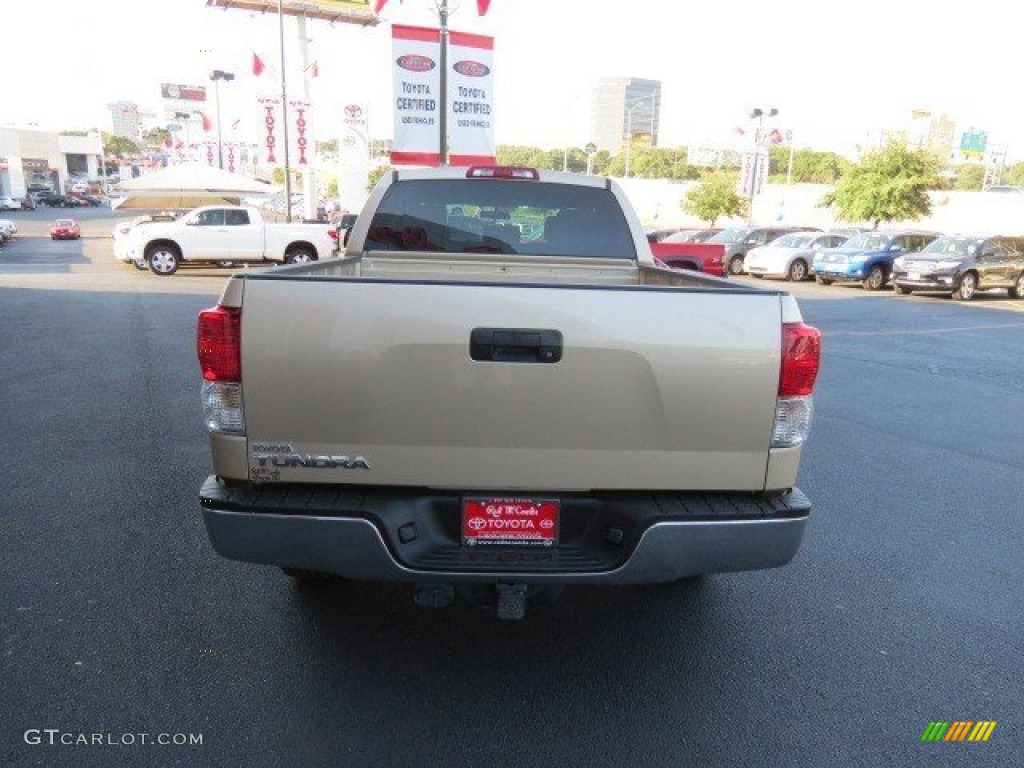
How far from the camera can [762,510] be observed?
2770mm

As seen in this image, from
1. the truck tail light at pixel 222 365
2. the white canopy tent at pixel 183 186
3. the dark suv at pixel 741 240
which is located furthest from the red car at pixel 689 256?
the white canopy tent at pixel 183 186

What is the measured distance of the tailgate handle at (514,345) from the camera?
102 inches

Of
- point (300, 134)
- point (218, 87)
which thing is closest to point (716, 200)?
point (300, 134)

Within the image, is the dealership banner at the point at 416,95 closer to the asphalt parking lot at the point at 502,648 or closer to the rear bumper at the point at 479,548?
the asphalt parking lot at the point at 502,648

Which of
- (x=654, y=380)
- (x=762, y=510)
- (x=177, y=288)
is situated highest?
(x=654, y=380)

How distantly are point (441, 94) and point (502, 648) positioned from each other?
1069 cm

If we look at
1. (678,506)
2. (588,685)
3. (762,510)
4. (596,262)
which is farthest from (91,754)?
(596,262)

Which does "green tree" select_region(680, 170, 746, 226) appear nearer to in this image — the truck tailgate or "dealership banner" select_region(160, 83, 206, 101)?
the truck tailgate

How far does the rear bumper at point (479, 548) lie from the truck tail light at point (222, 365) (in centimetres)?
27

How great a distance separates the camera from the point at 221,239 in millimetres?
21281

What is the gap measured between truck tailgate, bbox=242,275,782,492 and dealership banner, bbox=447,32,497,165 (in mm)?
10561

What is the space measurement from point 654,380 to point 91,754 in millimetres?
2350

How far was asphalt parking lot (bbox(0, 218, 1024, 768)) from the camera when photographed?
2.81 meters

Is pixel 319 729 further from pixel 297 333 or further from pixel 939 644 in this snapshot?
pixel 939 644
